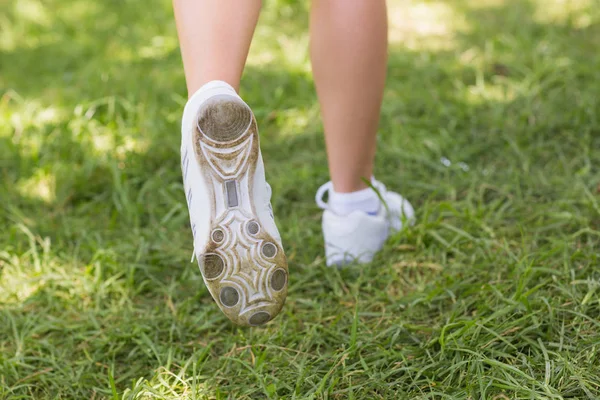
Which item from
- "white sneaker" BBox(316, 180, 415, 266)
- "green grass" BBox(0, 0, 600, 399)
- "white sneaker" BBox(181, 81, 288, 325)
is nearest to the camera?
"white sneaker" BBox(181, 81, 288, 325)

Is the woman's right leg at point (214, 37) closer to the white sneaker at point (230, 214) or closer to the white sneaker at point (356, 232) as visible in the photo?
the white sneaker at point (230, 214)

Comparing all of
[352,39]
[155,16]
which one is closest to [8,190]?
[352,39]

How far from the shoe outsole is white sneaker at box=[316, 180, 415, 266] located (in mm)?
467

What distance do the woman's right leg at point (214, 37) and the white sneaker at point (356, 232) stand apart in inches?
21.7

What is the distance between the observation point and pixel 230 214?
1271mm

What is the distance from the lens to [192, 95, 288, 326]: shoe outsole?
4.11 feet

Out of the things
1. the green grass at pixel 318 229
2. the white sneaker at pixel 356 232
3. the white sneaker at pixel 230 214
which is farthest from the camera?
the white sneaker at pixel 356 232

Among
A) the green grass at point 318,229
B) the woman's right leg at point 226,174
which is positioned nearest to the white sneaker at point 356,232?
the green grass at point 318,229

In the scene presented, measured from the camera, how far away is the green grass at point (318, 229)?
142 centimetres

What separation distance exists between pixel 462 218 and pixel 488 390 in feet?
2.09

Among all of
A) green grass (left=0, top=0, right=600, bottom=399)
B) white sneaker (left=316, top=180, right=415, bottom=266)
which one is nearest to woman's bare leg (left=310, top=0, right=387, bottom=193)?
white sneaker (left=316, top=180, right=415, bottom=266)

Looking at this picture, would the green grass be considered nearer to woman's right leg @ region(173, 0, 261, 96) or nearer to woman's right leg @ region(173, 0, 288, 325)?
woman's right leg @ region(173, 0, 288, 325)

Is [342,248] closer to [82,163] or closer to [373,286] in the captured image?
[373,286]

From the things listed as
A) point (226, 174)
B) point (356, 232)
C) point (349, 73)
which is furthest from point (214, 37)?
point (356, 232)
